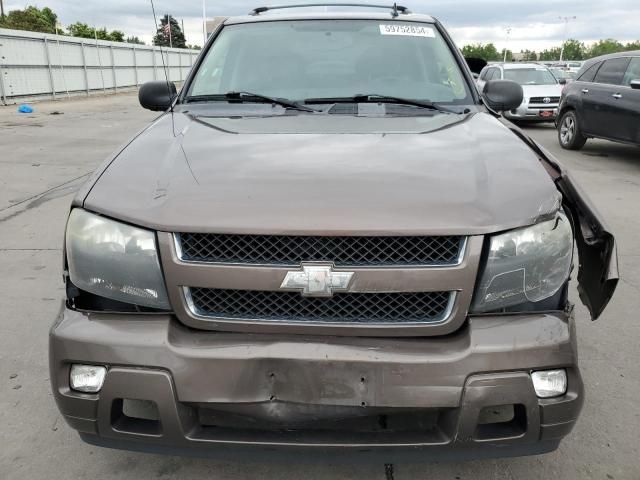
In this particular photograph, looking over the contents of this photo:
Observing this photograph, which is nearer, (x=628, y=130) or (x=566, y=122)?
(x=628, y=130)

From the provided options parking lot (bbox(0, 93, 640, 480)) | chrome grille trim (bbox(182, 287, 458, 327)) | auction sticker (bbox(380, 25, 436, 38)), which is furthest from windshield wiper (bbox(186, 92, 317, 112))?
parking lot (bbox(0, 93, 640, 480))

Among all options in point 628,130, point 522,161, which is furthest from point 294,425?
point 628,130

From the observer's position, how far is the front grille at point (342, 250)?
1680 millimetres

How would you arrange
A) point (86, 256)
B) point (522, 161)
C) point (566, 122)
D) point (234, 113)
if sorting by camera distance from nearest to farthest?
point (86, 256) < point (522, 161) < point (234, 113) < point (566, 122)

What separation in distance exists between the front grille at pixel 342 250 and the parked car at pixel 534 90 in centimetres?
1189

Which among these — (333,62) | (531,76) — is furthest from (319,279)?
(531,76)

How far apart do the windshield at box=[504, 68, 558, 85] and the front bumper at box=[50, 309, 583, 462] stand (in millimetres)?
13726

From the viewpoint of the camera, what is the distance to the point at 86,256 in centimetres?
180

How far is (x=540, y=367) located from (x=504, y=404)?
16 centimetres

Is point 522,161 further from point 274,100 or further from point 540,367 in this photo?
point 274,100

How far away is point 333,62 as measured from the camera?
10.1ft

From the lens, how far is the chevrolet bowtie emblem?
168 centimetres

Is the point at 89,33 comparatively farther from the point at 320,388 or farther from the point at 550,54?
the point at 550,54

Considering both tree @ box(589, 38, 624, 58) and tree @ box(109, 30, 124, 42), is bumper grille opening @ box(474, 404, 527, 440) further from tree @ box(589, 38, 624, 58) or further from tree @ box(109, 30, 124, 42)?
tree @ box(589, 38, 624, 58)
